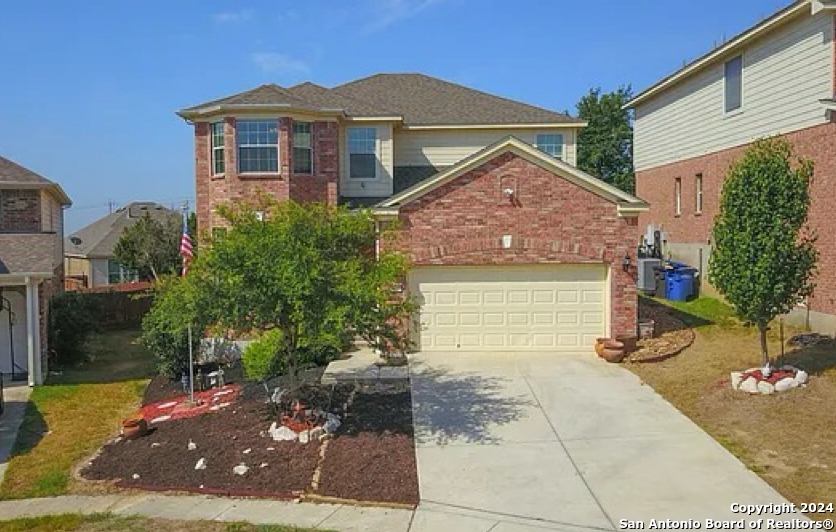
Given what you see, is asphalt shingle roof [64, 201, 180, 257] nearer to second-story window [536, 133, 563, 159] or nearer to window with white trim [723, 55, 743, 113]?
second-story window [536, 133, 563, 159]

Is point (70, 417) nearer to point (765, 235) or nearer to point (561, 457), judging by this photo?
point (561, 457)

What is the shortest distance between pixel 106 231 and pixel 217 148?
2985 cm

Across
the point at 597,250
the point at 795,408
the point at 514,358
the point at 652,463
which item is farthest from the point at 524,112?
the point at 652,463

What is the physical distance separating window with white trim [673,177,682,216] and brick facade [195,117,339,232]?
13.1 m

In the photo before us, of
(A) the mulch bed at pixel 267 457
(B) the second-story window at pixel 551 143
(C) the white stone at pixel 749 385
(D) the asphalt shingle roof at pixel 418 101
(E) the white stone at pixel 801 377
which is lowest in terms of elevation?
(A) the mulch bed at pixel 267 457

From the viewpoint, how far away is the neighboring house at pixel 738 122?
634 inches

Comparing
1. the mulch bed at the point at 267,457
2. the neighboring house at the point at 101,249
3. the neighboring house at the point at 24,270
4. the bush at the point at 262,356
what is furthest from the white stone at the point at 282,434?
the neighboring house at the point at 101,249

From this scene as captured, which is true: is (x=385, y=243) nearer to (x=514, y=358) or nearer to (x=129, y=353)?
(x=514, y=358)

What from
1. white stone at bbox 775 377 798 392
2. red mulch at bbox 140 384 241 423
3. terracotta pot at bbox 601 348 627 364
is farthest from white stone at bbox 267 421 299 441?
white stone at bbox 775 377 798 392

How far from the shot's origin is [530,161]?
54.0 feet

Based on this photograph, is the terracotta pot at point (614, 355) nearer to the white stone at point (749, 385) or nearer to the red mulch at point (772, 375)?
the red mulch at point (772, 375)

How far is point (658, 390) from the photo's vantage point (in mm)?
13242

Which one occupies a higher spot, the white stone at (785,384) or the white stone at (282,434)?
the white stone at (785,384)

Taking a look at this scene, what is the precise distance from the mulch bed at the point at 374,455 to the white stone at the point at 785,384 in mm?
6370
